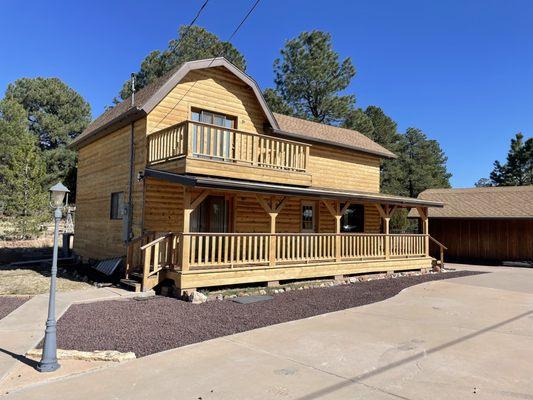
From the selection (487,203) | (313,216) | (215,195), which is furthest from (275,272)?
(487,203)

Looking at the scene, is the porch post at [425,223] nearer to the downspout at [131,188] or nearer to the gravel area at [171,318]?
the gravel area at [171,318]

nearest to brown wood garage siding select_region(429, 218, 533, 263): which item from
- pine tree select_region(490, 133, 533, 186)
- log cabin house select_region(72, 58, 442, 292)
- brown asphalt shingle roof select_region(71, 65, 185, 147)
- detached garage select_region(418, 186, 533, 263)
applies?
detached garage select_region(418, 186, 533, 263)

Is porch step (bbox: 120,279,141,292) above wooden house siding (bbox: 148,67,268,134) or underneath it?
underneath

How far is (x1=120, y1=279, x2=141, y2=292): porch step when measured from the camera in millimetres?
10602

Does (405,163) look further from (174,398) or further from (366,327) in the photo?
(174,398)

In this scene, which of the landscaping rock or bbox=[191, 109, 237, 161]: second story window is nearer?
the landscaping rock

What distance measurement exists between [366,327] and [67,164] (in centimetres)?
4158

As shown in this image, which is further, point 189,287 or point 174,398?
point 189,287

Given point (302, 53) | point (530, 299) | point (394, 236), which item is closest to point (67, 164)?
point (302, 53)

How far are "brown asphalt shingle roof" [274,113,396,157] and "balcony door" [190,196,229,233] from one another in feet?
14.8

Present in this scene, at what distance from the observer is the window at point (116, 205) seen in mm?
14125

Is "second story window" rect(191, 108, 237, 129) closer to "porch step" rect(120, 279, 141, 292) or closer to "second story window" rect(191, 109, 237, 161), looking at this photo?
"second story window" rect(191, 109, 237, 161)

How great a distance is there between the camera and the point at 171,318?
26.7 ft

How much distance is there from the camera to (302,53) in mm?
35438
